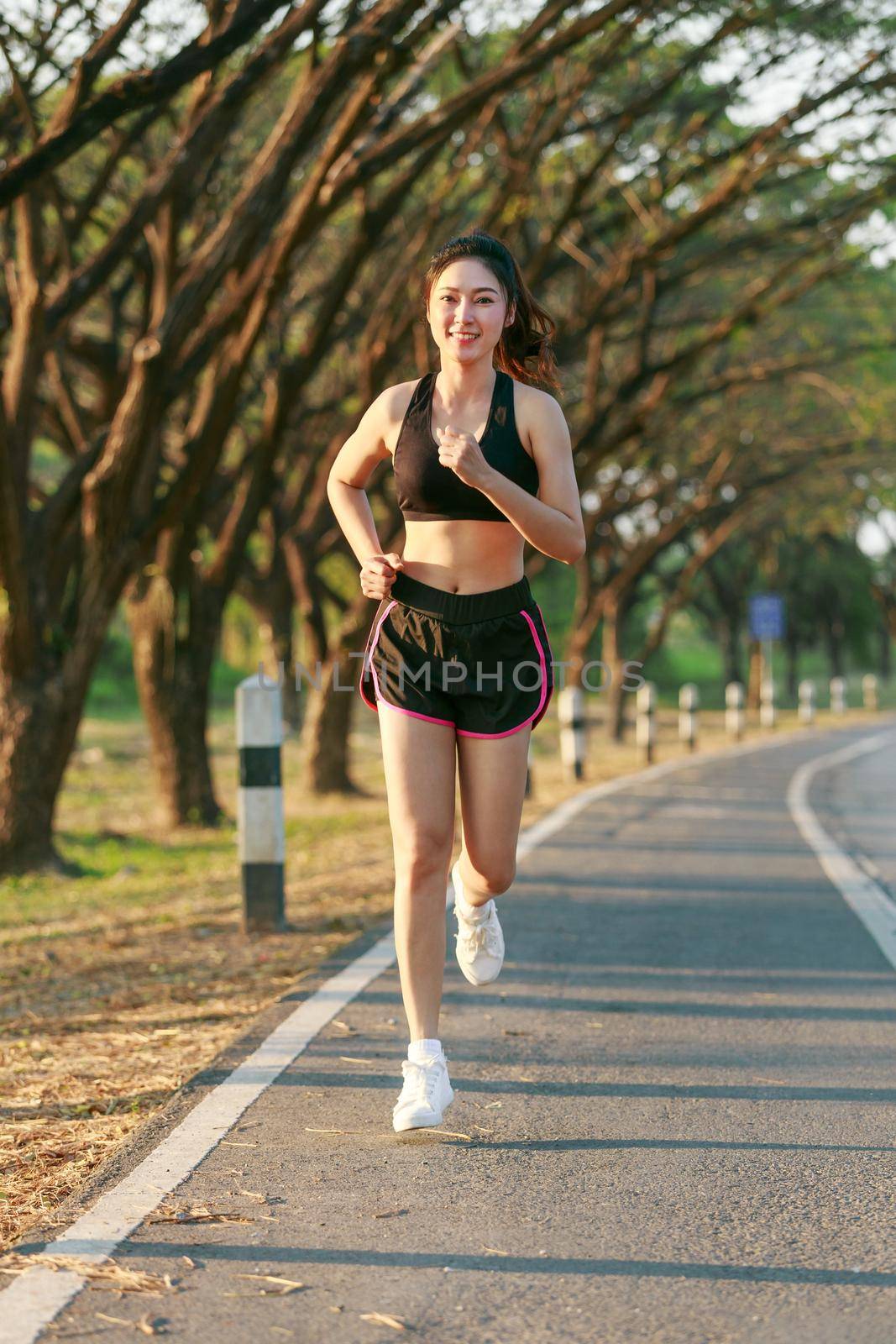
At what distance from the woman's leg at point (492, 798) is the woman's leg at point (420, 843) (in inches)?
2.2

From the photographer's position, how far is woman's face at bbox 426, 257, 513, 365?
4465 millimetres

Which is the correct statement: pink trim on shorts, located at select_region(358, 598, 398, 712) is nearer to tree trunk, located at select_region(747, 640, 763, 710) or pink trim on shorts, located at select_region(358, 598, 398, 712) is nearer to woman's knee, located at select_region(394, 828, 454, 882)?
woman's knee, located at select_region(394, 828, 454, 882)

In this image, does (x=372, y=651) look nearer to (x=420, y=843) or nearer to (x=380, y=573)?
(x=380, y=573)

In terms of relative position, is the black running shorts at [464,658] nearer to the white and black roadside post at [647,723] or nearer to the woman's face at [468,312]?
the woman's face at [468,312]

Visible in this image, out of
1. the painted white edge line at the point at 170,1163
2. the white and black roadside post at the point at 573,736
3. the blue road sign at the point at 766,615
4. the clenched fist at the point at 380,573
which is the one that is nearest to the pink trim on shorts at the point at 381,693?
the clenched fist at the point at 380,573

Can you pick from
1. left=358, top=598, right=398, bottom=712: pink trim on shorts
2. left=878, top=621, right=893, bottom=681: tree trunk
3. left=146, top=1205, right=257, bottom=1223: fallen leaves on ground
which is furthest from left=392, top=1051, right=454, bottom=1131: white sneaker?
left=878, top=621, right=893, bottom=681: tree trunk

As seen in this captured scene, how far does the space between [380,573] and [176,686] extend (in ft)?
34.1

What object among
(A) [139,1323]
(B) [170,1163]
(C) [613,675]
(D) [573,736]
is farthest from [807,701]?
(A) [139,1323]

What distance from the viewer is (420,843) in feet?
14.8

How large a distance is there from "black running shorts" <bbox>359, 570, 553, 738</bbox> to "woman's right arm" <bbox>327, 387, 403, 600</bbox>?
7cm

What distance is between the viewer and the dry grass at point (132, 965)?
4672mm

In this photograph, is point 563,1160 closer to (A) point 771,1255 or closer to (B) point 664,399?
(A) point 771,1255

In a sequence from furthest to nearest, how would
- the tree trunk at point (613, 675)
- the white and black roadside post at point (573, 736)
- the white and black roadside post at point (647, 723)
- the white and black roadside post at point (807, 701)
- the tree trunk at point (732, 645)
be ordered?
1. the tree trunk at point (732, 645)
2. the white and black roadside post at point (807, 701)
3. the tree trunk at point (613, 675)
4. the white and black roadside post at point (647, 723)
5. the white and black roadside post at point (573, 736)

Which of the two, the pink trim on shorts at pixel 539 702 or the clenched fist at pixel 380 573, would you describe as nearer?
the clenched fist at pixel 380 573
